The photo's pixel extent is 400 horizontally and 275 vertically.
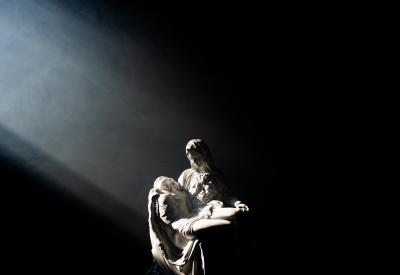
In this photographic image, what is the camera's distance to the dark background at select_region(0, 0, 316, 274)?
421cm

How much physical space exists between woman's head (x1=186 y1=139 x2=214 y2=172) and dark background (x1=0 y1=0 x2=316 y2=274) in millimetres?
1453

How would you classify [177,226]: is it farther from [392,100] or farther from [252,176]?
[392,100]

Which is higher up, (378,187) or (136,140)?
(136,140)

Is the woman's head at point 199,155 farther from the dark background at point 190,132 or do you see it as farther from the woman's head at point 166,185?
the dark background at point 190,132

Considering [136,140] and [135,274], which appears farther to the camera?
[136,140]

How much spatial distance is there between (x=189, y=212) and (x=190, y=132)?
2.03 meters

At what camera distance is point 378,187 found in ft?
12.9

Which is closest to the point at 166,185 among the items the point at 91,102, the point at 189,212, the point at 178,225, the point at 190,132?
the point at 189,212

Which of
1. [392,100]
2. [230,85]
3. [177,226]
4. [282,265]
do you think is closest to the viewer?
[177,226]

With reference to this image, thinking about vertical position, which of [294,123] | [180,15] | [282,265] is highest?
[180,15]

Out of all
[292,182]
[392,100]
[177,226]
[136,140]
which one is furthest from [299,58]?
[177,226]

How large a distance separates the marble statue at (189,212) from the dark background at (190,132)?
1.48 meters

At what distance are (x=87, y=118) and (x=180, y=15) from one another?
1931 millimetres

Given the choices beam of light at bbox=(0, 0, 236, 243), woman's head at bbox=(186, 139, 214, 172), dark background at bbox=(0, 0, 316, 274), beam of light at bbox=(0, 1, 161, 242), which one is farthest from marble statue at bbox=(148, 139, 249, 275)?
beam of light at bbox=(0, 1, 161, 242)
